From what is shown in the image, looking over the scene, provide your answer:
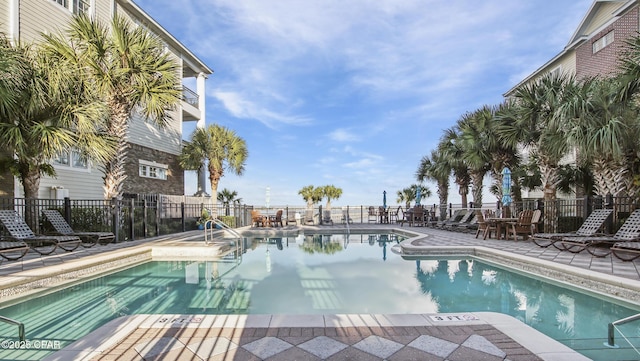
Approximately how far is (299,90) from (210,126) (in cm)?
812

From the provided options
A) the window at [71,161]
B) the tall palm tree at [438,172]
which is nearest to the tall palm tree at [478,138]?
the tall palm tree at [438,172]

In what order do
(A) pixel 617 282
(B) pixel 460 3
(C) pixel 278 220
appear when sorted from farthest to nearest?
(C) pixel 278 220
(B) pixel 460 3
(A) pixel 617 282

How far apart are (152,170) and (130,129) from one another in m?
2.61

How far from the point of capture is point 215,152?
16984mm

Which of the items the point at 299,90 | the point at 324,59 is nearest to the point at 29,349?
the point at 324,59

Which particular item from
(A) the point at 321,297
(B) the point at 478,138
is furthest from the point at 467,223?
(A) the point at 321,297

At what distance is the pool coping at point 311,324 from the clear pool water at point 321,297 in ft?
1.59

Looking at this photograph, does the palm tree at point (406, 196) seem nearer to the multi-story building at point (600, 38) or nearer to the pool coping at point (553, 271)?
the multi-story building at point (600, 38)

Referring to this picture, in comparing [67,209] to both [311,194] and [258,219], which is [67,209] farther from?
[311,194]

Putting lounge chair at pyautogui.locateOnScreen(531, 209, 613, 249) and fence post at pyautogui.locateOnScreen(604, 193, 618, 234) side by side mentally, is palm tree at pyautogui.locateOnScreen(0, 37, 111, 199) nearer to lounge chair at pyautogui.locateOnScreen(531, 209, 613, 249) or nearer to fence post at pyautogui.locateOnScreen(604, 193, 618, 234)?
lounge chair at pyautogui.locateOnScreen(531, 209, 613, 249)

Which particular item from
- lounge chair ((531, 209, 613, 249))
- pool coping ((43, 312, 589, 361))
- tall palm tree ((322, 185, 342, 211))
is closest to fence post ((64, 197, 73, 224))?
pool coping ((43, 312, 589, 361))

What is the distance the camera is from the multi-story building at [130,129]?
10406 mm

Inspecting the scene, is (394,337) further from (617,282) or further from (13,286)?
(13,286)

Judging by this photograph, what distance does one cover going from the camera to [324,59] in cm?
1962
